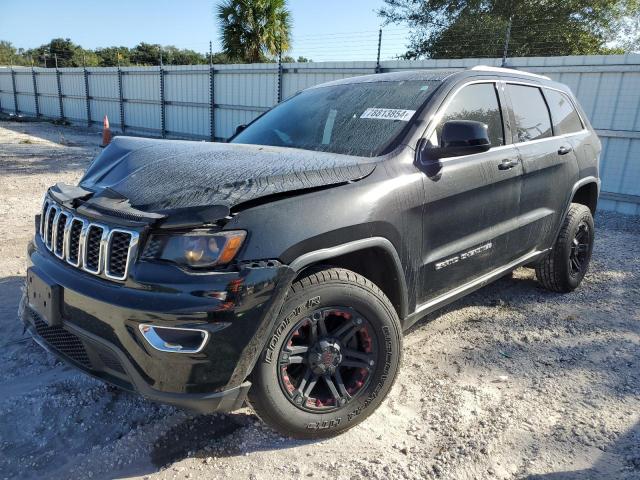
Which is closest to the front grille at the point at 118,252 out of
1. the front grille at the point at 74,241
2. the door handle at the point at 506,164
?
the front grille at the point at 74,241

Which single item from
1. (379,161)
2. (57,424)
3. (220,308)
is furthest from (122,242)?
(379,161)

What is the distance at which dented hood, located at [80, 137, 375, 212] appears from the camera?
2.10 m

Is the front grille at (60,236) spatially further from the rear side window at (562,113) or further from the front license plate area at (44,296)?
the rear side window at (562,113)

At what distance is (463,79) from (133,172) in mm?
2090

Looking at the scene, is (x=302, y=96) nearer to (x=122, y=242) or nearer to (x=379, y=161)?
(x=379, y=161)

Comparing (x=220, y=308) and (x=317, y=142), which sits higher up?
(x=317, y=142)

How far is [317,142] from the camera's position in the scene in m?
3.07

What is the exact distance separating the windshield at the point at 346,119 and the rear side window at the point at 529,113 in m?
0.90

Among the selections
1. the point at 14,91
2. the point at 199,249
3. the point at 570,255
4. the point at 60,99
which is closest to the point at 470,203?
the point at 199,249

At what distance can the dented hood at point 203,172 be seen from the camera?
6.88 feet

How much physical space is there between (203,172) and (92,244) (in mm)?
578

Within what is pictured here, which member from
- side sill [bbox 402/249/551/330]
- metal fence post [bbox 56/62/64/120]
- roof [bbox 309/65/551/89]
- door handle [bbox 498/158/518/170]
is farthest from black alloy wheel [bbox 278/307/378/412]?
metal fence post [bbox 56/62/64/120]

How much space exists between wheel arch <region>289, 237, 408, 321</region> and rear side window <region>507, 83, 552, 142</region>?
167 centimetres

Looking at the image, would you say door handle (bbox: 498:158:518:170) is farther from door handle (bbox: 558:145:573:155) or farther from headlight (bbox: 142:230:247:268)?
headlight (bbox: 142:230:247:268)
